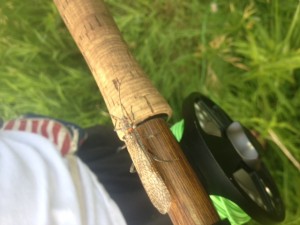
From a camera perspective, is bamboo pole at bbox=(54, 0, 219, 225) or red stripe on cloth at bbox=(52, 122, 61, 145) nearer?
bamboo pole at bbox=(54, 0, 219, 225)

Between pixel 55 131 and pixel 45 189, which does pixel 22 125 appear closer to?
pixel 55 131

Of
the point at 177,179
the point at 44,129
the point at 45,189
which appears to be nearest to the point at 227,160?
the point at 177,179

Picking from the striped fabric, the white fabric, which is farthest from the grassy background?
the white fabric

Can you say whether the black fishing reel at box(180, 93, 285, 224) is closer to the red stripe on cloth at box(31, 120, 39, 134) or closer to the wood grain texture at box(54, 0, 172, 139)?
the wood grain texture at box(54, 0, 172, 139)

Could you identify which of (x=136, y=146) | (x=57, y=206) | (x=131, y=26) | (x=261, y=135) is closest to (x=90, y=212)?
(x=57, y=206)

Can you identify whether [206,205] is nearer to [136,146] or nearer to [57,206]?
[136,146]

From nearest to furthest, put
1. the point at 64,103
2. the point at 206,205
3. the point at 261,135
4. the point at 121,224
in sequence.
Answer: the point at 206,205, the point at 121,224, the point at 261,135, the point at 64,103

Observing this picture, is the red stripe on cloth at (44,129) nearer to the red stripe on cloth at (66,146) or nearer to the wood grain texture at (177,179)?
the red stripe on cloth at (66,146)
